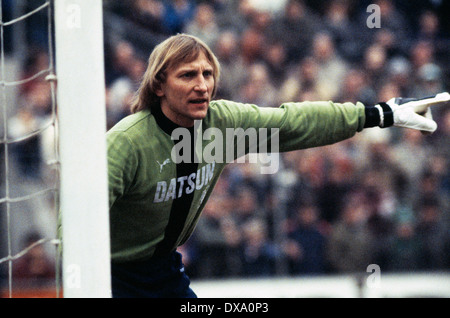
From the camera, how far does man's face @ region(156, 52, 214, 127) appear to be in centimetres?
397

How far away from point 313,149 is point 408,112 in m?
4.14

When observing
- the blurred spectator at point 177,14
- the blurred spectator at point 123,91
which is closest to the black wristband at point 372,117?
the blurred spectator at point 123,91

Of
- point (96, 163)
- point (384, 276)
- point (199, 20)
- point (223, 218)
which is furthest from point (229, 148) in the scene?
point (199, 20)

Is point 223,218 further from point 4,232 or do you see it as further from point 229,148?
point 229,148

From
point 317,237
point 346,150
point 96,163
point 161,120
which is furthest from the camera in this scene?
point 346,150

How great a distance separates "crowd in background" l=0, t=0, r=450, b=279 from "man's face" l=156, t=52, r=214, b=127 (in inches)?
152

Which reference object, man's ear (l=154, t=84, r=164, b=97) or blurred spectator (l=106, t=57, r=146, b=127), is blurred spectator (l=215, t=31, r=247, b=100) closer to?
blurred spectator (l=106, t=57, r=146, b=127)

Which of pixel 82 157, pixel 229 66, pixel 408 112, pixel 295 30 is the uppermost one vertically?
pixel 295 30

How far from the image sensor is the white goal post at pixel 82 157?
125 inches

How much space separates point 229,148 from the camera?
4.25m

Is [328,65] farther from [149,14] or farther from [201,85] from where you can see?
[201,85]

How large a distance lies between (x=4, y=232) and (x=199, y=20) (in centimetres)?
323

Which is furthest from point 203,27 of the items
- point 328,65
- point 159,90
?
point 159,90

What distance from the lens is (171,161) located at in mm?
3996
